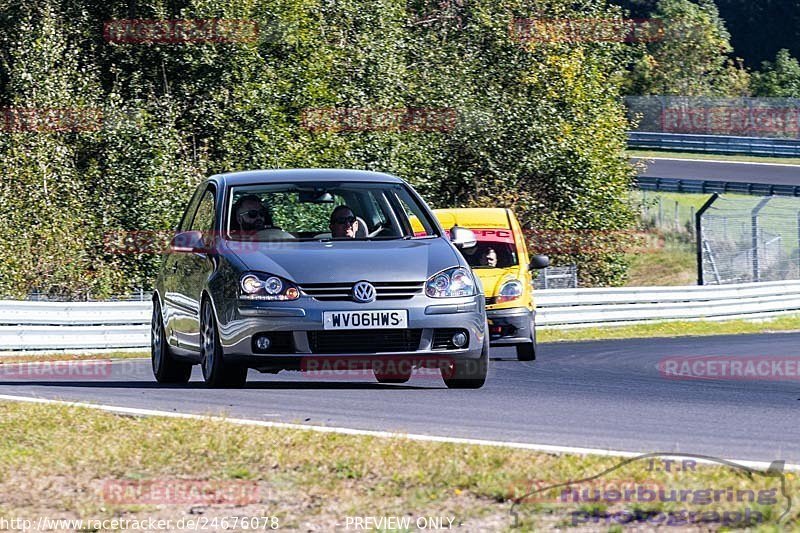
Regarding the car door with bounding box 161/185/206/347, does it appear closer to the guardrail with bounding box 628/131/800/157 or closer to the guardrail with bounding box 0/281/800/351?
the guardrail with bounding box 0/281/800/351

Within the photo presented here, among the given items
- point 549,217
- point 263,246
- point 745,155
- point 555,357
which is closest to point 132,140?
point 549,217

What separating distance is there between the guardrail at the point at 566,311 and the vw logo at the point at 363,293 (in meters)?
10.9

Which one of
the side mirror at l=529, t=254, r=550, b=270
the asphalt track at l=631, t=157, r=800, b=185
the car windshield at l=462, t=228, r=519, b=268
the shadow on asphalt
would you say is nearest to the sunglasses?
the shadow on asphalt

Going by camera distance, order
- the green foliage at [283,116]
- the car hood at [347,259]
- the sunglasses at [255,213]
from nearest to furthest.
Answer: the car hood at [347,259], the sunglasses at [255,213], the green foliage at [283,116]

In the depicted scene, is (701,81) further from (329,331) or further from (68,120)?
(329,331)

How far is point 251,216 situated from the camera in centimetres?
1029

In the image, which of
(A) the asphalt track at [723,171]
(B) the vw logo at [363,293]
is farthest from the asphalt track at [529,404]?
(A) the asphalt track at [723,171]

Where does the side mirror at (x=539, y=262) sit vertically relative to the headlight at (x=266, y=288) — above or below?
below

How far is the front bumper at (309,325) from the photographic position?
9.24 metres

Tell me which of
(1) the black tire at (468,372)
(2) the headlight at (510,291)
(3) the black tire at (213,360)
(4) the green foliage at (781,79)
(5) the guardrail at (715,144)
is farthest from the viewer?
(4) the green foliage at (781,79)

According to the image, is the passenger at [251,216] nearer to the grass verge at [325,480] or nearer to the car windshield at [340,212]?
the car windshield at [340,212]

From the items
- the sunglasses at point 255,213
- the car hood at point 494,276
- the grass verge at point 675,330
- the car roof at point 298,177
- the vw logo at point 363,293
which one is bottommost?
the grass verge at point 675,330

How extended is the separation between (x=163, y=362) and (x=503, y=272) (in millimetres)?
5988

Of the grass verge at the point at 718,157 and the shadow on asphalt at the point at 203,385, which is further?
the grass verge at the point at 718,157
